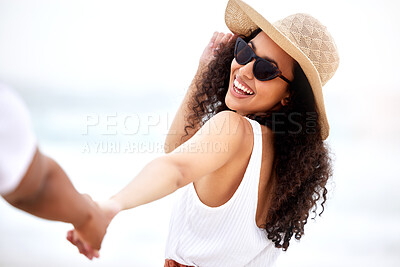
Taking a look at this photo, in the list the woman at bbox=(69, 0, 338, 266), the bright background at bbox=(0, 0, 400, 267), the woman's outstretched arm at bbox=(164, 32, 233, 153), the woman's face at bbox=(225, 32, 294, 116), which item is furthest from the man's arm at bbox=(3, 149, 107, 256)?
the bright background at bbox=(0, 0, 400, 267)

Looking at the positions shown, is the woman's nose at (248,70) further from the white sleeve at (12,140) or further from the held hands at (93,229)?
the white sleeve at (12,140)

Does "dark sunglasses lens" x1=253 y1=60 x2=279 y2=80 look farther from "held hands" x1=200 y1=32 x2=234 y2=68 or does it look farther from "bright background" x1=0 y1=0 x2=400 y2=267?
"bright background" x1=0 y1=0 x2=400 y2=267

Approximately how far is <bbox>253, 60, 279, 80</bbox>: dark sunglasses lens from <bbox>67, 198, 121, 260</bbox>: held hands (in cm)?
75

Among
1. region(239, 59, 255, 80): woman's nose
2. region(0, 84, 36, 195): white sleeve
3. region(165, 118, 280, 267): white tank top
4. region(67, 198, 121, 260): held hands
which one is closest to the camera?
region(0, 84, 36, 195): white sleeve

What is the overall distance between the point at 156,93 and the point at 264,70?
19.1 feet

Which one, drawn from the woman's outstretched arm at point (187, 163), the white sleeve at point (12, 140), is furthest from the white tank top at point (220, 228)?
the white sleeve at point (12, 140)

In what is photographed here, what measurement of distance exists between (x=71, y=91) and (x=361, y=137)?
14.5 ft

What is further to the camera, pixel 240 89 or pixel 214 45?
pixel 214 45

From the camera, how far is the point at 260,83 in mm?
1511

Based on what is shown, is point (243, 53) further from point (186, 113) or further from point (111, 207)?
point (111, 207)

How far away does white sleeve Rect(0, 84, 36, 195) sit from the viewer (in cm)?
68

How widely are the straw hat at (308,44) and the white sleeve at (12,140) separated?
94cm

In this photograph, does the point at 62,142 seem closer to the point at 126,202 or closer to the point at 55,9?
the point at 55,9

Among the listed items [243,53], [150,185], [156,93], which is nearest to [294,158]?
[243,53]
